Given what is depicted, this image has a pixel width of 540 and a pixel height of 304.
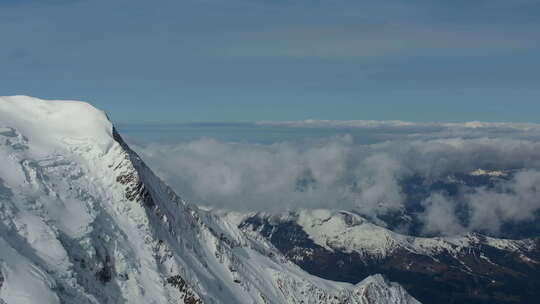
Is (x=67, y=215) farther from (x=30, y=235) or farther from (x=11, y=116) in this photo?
(x=11, y=116)

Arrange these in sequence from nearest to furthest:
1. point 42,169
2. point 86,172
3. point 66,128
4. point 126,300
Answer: point 126,300, point 42,169, point 86,172, point 66,128

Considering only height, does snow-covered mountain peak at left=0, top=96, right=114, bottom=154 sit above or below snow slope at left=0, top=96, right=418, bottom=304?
above

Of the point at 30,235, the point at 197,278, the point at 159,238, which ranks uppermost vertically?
the point at 30,235

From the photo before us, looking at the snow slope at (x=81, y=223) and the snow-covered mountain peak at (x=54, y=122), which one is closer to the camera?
the snow slope at (x=81, y=223)

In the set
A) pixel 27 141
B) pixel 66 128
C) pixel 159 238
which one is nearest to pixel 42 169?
pixel 27 141

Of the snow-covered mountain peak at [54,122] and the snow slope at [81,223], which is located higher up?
the snow-covered mountain peak at [54,122]

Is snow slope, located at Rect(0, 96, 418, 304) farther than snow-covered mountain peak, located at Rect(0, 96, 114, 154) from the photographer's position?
No

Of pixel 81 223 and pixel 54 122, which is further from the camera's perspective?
pixel 54 122

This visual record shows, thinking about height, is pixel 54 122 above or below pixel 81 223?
above
